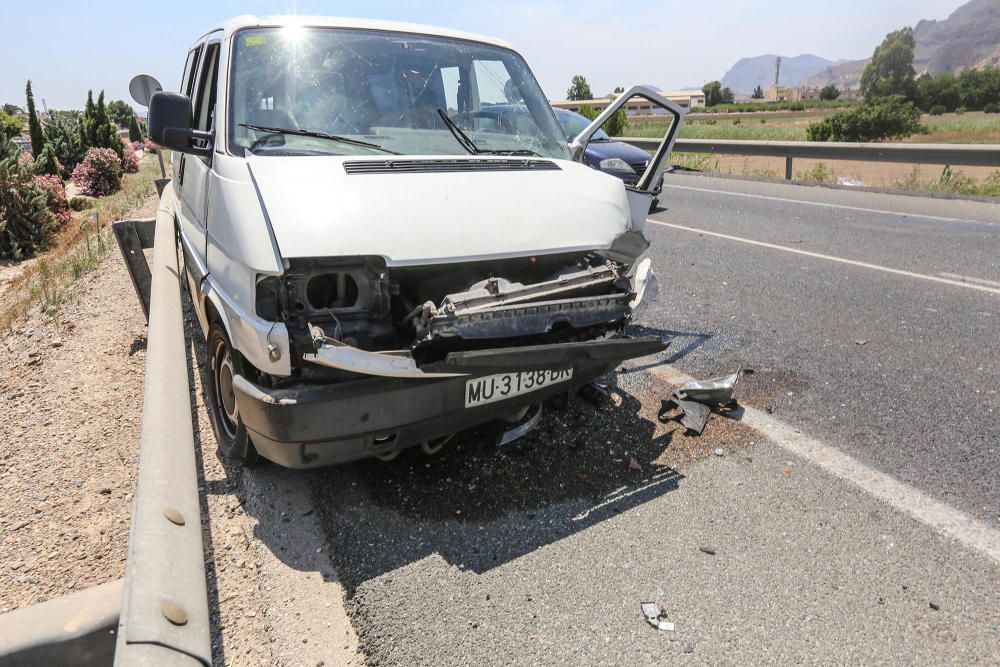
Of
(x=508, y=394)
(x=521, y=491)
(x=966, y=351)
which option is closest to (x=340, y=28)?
(x=508, y=394)

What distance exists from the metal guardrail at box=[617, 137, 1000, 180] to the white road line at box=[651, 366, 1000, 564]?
1147 centimetres

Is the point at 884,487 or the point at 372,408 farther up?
the point at 372,408

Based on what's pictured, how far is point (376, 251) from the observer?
2.84 metres

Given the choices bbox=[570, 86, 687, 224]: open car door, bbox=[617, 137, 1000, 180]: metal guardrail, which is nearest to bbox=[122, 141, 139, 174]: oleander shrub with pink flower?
bbox=[617, 137, 1000, 180]: metal guardrail

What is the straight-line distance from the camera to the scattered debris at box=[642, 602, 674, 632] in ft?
8.11

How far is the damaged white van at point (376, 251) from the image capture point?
2791mm

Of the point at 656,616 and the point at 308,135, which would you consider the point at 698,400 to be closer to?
the point at 656,616

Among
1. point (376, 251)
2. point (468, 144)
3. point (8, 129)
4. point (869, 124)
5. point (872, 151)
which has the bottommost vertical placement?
point (872, 151)

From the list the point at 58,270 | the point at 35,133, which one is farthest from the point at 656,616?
the point at 35,133

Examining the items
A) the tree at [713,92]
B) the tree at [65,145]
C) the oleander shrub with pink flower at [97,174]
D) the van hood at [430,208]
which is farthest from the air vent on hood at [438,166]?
the tree at [713,92]

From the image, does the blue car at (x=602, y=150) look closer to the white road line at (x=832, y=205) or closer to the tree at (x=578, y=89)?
the white road line at (x=832, y=205)

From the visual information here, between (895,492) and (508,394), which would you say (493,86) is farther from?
(895,492)

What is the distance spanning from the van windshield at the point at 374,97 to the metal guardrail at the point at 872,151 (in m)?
11.6

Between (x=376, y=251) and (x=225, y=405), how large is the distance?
1.50 m
